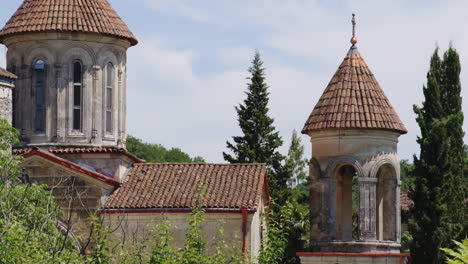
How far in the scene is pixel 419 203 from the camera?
35500 mm

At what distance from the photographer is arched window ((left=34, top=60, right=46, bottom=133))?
95.4 feet

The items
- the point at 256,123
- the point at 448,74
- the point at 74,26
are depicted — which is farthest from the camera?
the point at 256,123

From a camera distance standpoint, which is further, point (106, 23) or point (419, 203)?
point (419, 203)

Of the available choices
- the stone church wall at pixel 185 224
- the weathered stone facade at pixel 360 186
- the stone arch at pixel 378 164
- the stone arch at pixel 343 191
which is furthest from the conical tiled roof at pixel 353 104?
the stone church wall at pixel 185 224

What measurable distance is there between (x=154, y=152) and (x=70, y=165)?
45845mm

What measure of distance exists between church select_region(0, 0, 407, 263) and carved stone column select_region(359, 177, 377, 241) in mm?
21

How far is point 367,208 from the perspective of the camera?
25.3 metres

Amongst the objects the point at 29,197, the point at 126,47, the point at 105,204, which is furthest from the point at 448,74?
the point at 29,197

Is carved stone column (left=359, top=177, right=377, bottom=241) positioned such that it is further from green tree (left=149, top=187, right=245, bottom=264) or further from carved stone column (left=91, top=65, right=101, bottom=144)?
carved stone column (left=91, top=65, right=101, bottom=144)

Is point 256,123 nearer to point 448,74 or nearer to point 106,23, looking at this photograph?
point 448,74

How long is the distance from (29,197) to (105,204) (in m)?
5.63

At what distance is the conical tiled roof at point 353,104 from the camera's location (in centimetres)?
2547

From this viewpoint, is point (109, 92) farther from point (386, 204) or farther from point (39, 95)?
point (386, 204)

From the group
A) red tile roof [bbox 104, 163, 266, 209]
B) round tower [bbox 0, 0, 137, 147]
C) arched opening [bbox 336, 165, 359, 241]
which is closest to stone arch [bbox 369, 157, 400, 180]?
arched opening [bbox 336, 165, 359, 241]
